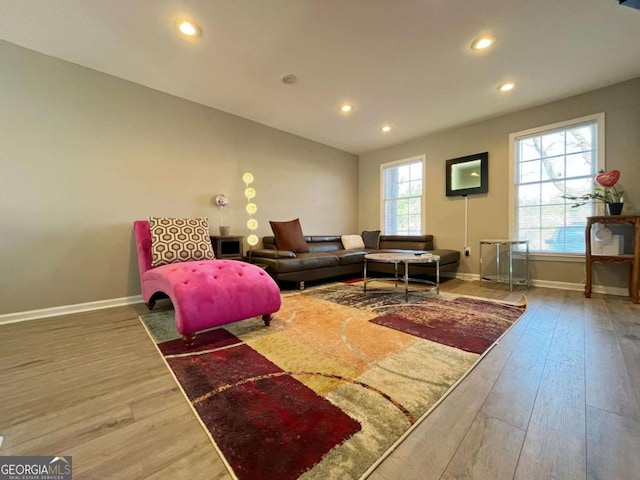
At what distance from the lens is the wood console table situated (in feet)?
8.77

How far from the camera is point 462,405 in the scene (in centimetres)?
111

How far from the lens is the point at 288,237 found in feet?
12.9

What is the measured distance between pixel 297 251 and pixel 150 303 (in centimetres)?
204

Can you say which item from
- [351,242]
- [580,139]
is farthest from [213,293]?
[580,139]

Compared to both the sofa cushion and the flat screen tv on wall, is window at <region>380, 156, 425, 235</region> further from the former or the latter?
the sofa cushion

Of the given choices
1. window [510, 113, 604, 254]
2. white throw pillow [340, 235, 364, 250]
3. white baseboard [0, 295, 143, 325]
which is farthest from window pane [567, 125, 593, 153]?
white baseboard [0, 295, 143, 325]

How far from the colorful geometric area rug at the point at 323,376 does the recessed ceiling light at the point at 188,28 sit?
256 centimetres

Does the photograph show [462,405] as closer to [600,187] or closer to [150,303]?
[150,303]

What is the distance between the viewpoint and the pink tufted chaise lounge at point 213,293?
1696mm

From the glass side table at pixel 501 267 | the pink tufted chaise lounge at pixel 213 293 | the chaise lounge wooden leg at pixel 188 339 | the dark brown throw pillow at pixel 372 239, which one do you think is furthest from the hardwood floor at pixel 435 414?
the dark brown throw pillow at pixel 372 239

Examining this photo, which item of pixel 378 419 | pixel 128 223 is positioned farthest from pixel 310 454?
pixel 128 223

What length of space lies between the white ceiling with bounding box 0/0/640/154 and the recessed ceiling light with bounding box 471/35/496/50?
0.19ft

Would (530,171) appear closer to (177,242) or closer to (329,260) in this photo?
(329,260)

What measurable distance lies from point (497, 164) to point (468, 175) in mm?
415
